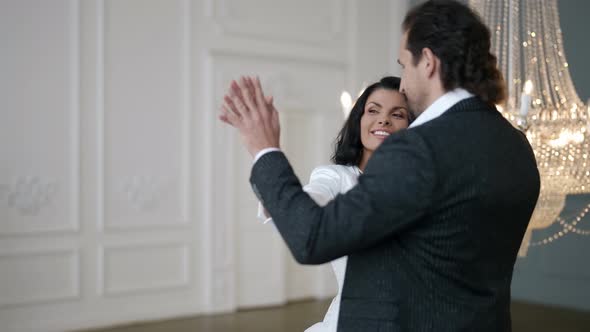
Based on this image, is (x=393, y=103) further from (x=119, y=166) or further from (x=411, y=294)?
(x=119, y=166)

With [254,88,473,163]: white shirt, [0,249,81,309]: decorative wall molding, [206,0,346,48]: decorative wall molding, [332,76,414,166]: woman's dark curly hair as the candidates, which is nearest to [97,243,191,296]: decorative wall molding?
[0,249,81,309]: decorative wall molding

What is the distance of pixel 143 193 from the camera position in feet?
21.5

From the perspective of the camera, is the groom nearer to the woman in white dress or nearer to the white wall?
the woman in white dress

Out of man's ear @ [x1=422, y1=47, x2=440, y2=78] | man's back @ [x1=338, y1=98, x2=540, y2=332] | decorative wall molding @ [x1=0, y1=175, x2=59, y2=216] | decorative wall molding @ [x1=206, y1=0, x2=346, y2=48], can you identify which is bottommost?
decorative wall molding @ [x1=0, y1=175, x2=59, y2=216]

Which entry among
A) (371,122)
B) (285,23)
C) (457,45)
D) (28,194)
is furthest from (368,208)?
(285,23)

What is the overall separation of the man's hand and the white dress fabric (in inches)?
8.9

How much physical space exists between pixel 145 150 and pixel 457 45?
533cm

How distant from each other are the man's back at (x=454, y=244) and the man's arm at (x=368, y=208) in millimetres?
36

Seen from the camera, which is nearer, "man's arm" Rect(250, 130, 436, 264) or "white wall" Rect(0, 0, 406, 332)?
"man's arm" Rect(250, 130, 436, 264)

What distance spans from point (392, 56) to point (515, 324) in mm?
3641

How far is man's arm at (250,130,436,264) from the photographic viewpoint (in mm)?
1347

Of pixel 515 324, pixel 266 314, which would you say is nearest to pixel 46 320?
pixel 266 314

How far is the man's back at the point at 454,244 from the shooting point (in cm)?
142

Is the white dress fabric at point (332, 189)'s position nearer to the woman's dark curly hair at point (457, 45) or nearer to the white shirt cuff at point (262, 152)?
the white shirt cuff at point (262, 152)
